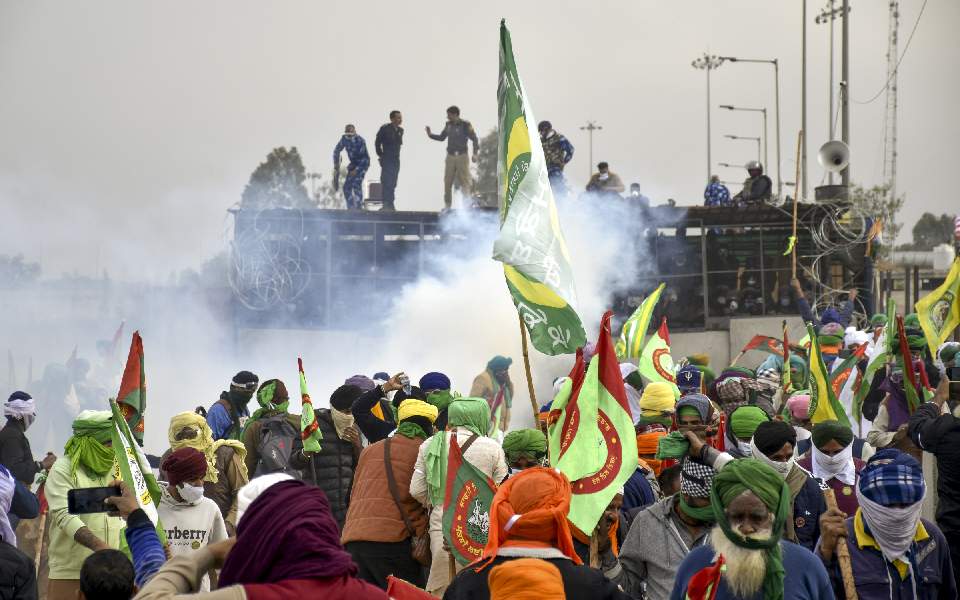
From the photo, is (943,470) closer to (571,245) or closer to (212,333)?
(571,245)

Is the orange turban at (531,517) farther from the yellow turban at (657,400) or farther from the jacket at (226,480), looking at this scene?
the jacket at (226,480)

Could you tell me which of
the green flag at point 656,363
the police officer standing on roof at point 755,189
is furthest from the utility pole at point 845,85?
the green flag at point 656,363

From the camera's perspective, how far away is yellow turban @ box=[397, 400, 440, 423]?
732cm

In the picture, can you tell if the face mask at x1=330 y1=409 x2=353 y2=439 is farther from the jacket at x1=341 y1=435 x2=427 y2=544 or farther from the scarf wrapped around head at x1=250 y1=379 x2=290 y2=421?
the jacket at x1=341 y1=435 x2=427 y2=544

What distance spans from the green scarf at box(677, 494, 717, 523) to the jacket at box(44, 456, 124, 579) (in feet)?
9.81

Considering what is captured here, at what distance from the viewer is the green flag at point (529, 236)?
6.95 meters

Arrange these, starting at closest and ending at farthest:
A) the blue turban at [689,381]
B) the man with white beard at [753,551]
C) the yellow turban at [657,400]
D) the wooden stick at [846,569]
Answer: the man with white beard at [753,551] < the wooden stick at [846,569] < the yellow turban at [657,400] < the blue turban at [689,381]

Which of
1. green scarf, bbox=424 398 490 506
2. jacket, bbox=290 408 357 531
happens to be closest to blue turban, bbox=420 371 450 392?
jacket, bbox=290 408 357 531

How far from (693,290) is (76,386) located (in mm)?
10690

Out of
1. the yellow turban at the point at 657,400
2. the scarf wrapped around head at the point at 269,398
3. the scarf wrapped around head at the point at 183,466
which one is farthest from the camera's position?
the scarf wrapped around head at the point at 269,398

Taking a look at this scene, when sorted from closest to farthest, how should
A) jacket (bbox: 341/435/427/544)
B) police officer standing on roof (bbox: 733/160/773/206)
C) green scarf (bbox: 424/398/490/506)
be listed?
green scarf (bbox: 424/398/490/506), jacket (bbox: 341/435/427/544), police officer standing on roof (bbox: 733/160/773/206)

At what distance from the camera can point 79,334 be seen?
29.9m

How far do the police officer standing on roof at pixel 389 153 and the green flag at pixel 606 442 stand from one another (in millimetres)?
17830

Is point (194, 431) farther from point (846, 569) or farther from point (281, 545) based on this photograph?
point (281, 545)
